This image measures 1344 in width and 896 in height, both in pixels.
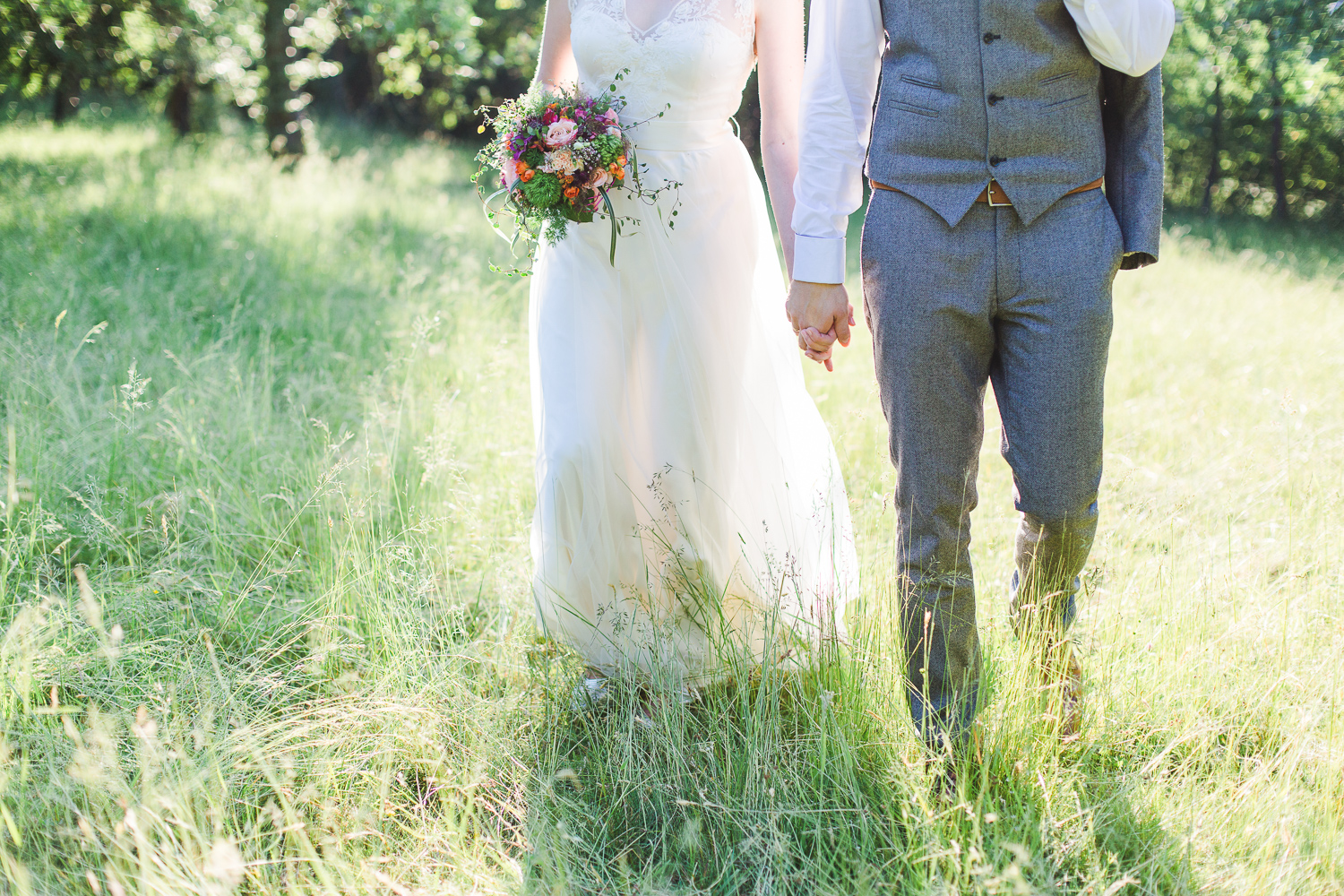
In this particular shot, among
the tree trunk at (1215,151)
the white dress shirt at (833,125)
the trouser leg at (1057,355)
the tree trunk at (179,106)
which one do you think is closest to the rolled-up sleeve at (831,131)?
the white dress shirt at (833,125)

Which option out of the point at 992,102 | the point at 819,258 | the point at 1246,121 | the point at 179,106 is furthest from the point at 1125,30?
the point at 1246,121

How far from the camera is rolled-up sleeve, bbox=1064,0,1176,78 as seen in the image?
201cm

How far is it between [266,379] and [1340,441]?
485 cm

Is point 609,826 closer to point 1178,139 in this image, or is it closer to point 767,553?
point 767,553

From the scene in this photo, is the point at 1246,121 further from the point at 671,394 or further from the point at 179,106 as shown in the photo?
the point at 671,394

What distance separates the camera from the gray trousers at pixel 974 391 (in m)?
2.19

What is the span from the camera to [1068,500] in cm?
227

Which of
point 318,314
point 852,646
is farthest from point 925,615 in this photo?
point 318,314

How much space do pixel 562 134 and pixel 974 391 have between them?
52.9 inches

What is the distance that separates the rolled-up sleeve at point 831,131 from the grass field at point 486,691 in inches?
33.5

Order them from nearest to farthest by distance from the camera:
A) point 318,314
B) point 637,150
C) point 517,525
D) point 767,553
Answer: point 767,553 < point 637,150 < point 517,525 < point 318,314

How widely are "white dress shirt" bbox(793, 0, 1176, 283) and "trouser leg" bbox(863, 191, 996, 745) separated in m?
0.10

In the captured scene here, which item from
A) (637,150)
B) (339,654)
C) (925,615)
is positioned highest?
(637,150)

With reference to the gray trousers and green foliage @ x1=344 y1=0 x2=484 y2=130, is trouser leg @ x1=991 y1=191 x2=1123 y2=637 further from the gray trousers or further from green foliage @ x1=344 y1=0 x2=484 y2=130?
green foliage @ x1=344 y1=0 x2=484 y2=130
